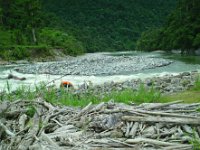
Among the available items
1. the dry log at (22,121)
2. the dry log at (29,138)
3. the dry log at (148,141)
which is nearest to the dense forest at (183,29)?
the dry log at (22,121)

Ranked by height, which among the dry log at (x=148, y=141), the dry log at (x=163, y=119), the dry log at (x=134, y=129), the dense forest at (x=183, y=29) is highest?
the dense forest at (x=183, y=29)

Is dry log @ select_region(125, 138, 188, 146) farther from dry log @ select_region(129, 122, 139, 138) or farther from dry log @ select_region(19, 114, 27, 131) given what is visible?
dry log @ select_region(19, 114, 27, 131)

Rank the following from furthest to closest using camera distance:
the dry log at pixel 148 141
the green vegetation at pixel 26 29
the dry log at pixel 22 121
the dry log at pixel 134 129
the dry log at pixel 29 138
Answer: the green vegetation at pixel 26 29 → the dry log at pixel 22 121 → the dry log at pixel 134 129 → the dry log at pixel 29 138 → the dry log at pixel 148 141

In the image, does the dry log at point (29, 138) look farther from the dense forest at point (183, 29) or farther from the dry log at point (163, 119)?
the dense forest at point (183, 29)

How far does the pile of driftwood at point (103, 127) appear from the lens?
716 cm

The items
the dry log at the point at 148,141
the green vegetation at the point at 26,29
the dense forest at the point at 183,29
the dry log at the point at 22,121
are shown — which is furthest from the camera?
the dense forest at the point at 183,29

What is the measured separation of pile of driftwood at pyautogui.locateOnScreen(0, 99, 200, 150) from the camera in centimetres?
716

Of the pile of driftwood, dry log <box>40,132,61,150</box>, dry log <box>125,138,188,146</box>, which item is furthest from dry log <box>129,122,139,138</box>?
dry log <box>40,132,61,150</box>

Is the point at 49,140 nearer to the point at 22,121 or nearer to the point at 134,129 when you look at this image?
the point at 22,121

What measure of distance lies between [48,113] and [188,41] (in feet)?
216

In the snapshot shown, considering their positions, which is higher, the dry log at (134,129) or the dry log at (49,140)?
the dry log at (134,129)

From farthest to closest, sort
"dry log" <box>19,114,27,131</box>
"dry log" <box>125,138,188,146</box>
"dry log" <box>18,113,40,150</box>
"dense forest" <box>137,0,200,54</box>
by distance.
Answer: "dense forest" <box>137,0,200,54</box>, "dry log" <box>19,114,27,131</box>, "dry log" <box>18,113,40,150</box>, "dry log" <box>125,138,188,146</box>

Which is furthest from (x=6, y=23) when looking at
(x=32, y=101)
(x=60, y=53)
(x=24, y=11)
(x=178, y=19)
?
(x=32, y=101)

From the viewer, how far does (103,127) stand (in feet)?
25.5
